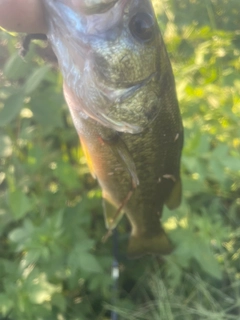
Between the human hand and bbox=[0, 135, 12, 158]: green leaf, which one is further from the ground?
the human hand

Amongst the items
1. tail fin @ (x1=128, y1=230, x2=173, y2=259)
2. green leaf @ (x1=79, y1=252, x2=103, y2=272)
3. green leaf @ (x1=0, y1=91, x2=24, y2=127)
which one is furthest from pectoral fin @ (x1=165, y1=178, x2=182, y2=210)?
green leaf @ (x1=0, y1=91, x2=24, y2=127)

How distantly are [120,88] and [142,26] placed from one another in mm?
95

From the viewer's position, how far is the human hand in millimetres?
437

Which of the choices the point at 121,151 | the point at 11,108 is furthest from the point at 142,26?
the point at 11,108

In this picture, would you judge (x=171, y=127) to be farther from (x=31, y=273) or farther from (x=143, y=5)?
(x=31, y=273)

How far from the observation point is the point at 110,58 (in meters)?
0.51

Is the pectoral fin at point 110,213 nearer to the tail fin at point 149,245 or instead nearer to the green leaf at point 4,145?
the tail fin at point 149,245

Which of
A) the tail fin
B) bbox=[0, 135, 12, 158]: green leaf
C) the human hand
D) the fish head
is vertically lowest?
the tail fin

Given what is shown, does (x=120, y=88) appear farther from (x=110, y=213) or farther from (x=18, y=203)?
(x=18, y=203)

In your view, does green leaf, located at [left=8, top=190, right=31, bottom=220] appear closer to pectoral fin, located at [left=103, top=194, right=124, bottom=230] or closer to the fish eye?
pectoral fin, located at [left=103, top=194, right=124, bottom=230]

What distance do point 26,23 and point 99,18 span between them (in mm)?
89

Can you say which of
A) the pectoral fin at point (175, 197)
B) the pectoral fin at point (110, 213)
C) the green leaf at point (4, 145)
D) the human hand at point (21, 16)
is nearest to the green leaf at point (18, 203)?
the green leaf at point (4, 145)

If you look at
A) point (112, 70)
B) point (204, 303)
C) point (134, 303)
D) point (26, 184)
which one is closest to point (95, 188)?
point (26, 184)

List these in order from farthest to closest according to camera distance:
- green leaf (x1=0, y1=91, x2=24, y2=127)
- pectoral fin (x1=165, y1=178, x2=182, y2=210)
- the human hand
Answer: green leaf (x1=0, y1=91, x2=24, y2=127)
pectoral fin (x1=165, y1=178, x2=182, y2=210)
the human hand
